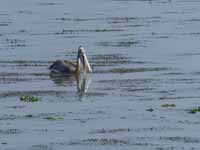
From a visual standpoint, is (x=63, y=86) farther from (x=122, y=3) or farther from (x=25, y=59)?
(x=122, y=3)

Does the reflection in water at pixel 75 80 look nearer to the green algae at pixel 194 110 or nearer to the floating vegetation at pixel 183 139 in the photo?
the green algae at pixel 194 110

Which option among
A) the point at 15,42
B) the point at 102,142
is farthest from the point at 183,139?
the point at 15,42

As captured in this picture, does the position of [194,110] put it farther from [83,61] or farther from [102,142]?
[83,61]

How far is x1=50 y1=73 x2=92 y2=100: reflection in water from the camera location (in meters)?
27.8

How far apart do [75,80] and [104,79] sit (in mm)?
1290

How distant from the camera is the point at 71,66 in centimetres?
3061

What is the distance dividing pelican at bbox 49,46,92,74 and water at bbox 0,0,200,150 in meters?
0.28

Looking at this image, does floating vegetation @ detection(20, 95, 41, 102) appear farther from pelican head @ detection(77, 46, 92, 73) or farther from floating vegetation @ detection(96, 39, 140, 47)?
floating vegetation @ detection(96, 39, 140, 47)

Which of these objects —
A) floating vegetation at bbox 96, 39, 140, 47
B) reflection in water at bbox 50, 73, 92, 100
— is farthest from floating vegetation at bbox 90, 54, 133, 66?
floating vegetation at bbox 96, 39, 140, 47

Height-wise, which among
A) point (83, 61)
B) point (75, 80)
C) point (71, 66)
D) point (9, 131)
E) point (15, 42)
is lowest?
point (9, 131)

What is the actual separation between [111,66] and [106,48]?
3.60m

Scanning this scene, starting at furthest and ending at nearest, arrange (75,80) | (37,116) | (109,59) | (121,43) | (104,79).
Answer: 1. (121,43)
2. (109,59)
3. (75,80)
4. (104,79)
5. (37,116)

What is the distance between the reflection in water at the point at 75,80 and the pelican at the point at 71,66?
134 millimetres

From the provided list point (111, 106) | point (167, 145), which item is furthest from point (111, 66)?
point (167, 145)
